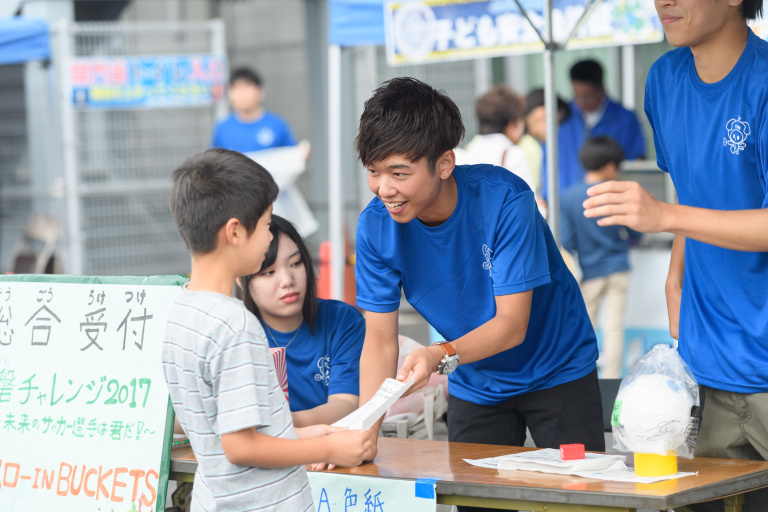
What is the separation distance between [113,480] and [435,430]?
122 centimetres

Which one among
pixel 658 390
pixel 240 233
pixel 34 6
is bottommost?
pixel 658 390

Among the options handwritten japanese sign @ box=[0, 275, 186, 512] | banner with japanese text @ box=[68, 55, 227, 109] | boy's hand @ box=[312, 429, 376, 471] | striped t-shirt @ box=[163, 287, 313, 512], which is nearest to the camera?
striped t-shirt @ box=[163, 287, 313, 512]

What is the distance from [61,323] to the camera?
9.52 ft

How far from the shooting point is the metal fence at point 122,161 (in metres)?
7.63

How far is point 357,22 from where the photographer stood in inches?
224

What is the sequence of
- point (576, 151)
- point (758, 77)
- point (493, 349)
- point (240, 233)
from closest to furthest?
point (240, 233), point (758, 77), point (493, 349), point (576, 151)

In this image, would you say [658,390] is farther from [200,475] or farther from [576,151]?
[576,151]

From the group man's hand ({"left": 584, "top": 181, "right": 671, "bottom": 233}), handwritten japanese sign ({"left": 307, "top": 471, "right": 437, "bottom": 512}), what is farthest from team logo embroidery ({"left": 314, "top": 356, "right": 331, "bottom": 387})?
man's hand ({"left": 584, "top": 181, "right": 671, "bottom": 233})

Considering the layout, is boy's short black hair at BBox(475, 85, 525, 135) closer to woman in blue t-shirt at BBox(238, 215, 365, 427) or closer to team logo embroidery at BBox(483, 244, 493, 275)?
woman in blue t-shirt at BBox(238, 215, 365, 427)

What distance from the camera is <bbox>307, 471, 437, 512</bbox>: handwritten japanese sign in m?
2.24

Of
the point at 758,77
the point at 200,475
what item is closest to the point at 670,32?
the point at 758,77

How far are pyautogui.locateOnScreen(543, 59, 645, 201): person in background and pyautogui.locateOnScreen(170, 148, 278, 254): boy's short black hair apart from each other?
532 cm

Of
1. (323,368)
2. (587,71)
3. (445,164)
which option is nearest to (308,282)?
(323,368)

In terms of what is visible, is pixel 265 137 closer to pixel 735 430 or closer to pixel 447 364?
pixel 447 364
